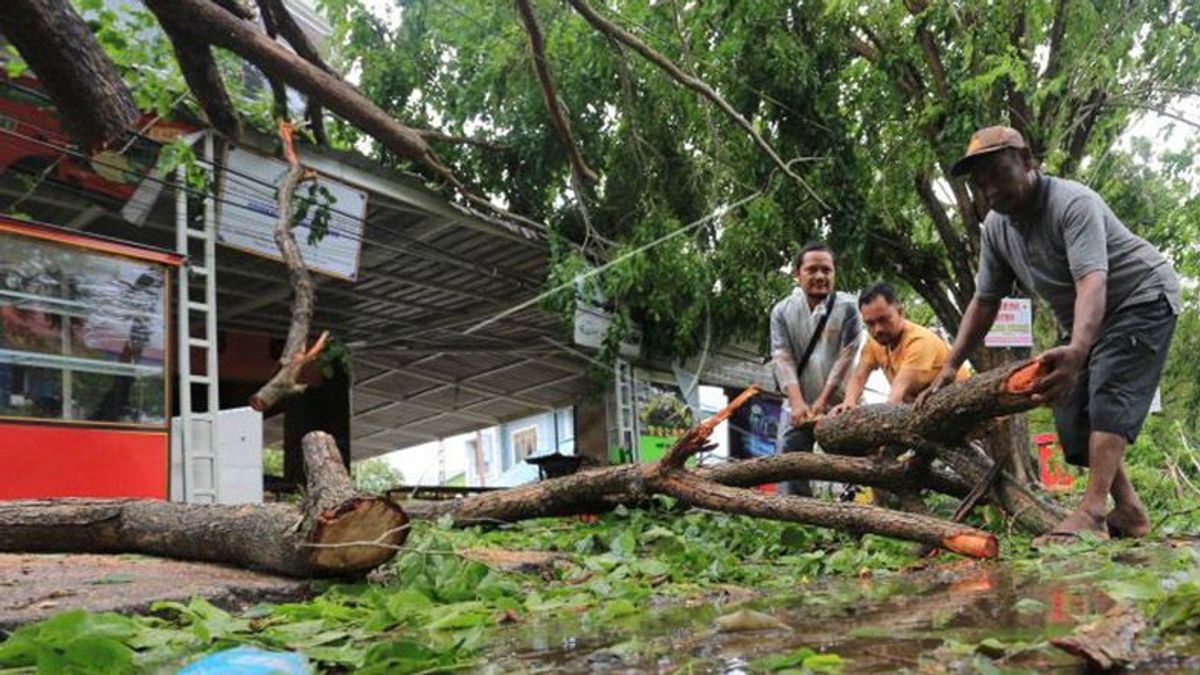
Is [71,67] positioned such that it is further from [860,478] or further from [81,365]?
[81,365]

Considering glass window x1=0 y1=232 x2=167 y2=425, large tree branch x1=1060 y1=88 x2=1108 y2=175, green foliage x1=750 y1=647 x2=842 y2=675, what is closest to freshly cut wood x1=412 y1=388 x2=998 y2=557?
green foliage x1=750 y1=647 x2=842 y2=675

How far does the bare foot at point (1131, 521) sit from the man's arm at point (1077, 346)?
3.31 feet

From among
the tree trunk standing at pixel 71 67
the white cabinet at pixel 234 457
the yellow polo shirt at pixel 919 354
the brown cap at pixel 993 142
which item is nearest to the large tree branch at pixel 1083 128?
the yellow polo shirt at pixel 919 354

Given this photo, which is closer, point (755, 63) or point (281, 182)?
point (281, 182)

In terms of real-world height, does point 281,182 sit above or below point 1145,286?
above

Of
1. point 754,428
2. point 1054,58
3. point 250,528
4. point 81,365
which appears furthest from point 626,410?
point 250,528

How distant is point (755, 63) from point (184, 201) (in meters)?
5.78

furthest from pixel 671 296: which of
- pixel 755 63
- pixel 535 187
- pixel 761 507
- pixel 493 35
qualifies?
pixel 761 507

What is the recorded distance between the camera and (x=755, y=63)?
978cm

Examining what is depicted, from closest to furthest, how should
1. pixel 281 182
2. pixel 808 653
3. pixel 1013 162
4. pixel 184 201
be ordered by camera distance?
pixel 808 653 < pixel 1013 162 < pixel 184 201 < pixel 281 182

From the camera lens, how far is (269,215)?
924 cm

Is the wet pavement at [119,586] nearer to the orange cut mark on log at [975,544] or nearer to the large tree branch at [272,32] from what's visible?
the orange cut mark on log at [975,544]

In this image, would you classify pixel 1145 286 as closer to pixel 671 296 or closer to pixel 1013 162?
pixel 1013 162

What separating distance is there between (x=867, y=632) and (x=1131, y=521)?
9.61 ft
